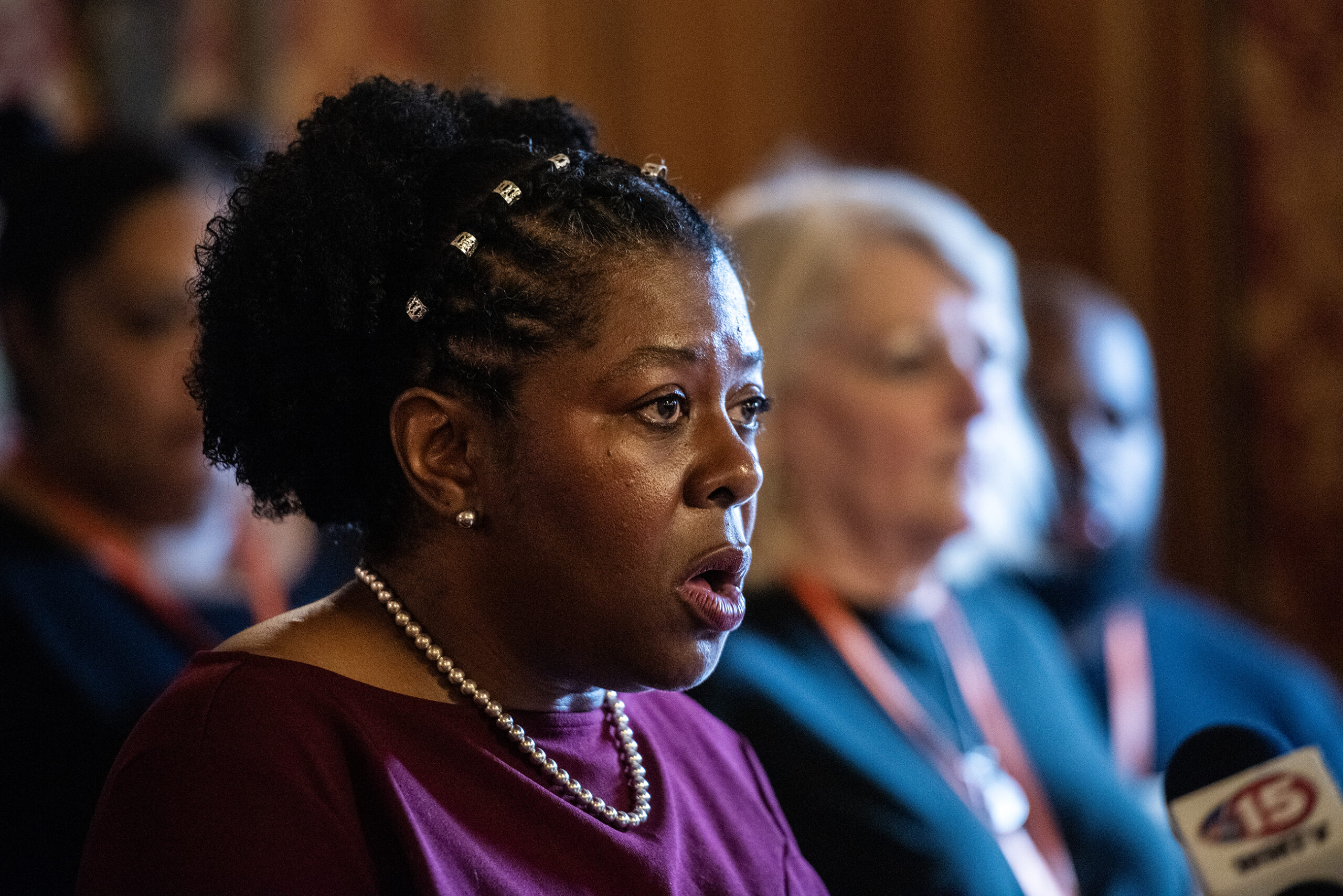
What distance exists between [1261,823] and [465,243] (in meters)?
0.75

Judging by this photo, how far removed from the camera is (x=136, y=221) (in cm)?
194

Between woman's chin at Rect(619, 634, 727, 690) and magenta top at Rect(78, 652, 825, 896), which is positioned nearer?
magenta top at Rect(78, 652, 825, 896)

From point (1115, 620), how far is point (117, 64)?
2258 millimetres

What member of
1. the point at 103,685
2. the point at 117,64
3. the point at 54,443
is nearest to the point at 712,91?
the point at 117,64

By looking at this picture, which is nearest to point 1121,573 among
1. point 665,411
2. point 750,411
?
point 750,411

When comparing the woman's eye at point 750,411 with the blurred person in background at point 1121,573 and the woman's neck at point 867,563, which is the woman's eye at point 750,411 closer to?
the woman's neck at point 867,563

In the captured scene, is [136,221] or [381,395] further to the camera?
[136,221]

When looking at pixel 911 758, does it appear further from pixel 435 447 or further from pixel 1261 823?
pixel 435 447

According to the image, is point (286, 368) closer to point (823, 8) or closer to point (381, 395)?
point (381, 395)

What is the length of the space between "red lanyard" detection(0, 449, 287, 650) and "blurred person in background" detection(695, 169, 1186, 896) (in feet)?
2.31

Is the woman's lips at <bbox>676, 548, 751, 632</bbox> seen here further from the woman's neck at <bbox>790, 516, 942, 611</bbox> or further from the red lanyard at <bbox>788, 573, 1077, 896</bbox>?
the woman's neck at <bbox>790, 516, 942, 611</bbox>

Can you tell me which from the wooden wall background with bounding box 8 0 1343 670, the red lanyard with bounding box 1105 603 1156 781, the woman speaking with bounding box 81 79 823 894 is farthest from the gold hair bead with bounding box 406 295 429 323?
the wooden wall background with bounding box 8 0 1343 670

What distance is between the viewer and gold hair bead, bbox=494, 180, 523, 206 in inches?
39.7

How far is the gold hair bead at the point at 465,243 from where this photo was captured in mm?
997
